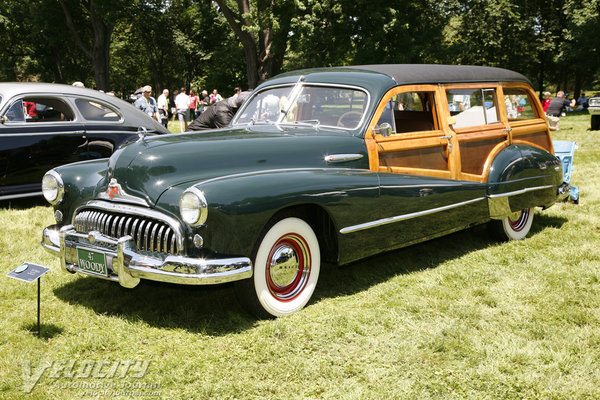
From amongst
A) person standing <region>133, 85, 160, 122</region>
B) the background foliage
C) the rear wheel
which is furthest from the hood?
the background foliage

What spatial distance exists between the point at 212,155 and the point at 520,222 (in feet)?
12.2

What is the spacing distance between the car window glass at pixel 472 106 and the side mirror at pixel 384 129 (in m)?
1.00

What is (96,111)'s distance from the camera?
25.2 ft

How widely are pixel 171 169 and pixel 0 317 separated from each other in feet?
5.27

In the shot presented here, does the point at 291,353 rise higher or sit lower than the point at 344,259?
lower

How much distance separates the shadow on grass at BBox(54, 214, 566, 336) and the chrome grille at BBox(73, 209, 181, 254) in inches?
13.5

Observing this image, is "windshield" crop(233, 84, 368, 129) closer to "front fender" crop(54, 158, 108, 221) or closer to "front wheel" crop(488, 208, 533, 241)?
"front fender" crop(54, 158, 108, 221)

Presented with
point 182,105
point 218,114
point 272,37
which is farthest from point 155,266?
point 272,37

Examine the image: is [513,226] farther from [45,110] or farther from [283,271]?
[45,110]

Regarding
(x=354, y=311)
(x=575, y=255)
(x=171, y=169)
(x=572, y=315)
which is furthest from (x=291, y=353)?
(x=575, y=255)

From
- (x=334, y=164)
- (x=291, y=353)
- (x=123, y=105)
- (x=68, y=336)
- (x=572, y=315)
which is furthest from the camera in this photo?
(x=123, y=105)

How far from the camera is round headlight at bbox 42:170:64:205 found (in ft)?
13.7

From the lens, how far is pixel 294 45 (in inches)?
845

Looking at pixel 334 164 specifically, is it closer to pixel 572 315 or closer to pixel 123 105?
pixel 572 315
